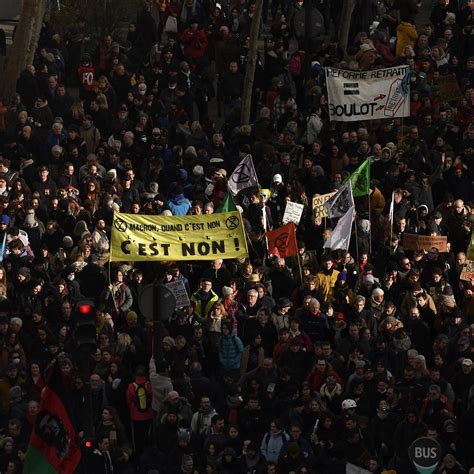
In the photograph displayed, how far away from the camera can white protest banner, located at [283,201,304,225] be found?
1153 inches

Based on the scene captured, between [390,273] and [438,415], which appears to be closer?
[438,415]

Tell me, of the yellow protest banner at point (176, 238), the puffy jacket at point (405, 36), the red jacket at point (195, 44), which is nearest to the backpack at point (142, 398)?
the yellow protest banner at point (176, 238)

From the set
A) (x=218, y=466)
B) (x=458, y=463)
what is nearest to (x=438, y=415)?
(x=458, y=463)

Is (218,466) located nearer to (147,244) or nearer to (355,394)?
(355,394)

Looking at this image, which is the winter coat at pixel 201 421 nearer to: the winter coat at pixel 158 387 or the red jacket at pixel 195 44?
the winter coat at pixel 158 387

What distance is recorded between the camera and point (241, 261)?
28.5 meters

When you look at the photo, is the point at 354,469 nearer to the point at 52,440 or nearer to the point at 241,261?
the point at 52,440

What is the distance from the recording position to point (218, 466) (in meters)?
24.7

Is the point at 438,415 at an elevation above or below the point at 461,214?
below

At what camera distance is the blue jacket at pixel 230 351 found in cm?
Result: 2656

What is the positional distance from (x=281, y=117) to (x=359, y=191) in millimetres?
4206

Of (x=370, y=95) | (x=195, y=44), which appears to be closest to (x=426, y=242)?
(x=370, y=95)

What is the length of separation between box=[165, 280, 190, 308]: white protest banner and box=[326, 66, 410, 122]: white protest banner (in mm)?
5562

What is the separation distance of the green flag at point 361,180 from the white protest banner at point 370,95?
2.31 meters
